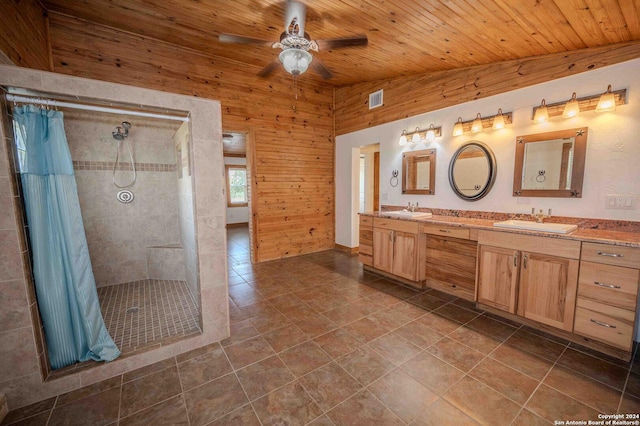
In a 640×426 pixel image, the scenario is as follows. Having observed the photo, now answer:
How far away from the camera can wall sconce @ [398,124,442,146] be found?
11.6 ft

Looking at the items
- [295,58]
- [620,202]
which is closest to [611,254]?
[620,202]

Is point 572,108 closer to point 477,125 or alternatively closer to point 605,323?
point 477,125

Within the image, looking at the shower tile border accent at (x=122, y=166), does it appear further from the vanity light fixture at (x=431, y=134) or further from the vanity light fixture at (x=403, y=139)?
the vanity light fixture at (x=431, y=134)

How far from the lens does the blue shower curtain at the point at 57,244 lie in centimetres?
163

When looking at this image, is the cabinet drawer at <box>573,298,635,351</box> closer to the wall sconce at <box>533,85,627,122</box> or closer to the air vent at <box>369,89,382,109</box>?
the wall sconce at <box>533,85,627,122</box>

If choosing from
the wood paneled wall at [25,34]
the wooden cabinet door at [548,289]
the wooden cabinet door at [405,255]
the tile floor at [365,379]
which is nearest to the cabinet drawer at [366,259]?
the wooden cabinet door at [405,255]

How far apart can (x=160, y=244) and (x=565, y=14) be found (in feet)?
15.9

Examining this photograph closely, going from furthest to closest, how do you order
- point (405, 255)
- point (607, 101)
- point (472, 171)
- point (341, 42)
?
point (405, 255) < point (472, 171) < point (341, 42) < point (607, 101)

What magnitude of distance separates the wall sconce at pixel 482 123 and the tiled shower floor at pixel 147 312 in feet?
12.1

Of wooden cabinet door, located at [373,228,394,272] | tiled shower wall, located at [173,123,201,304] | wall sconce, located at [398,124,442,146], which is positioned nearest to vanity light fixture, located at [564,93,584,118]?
wall sconce, located at [398,124,442,146]

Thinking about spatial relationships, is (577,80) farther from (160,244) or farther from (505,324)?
(160,244)

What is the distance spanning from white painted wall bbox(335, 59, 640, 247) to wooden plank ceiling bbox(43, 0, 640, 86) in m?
0.35

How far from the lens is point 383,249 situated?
143 inches

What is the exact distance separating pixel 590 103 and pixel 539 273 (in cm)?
162
